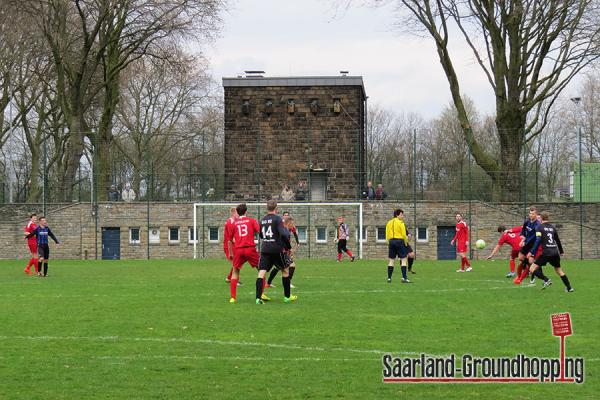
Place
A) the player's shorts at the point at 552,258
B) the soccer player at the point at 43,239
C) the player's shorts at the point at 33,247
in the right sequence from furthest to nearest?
the player's shorts at the point at 33,247 < the soccer player at the point at 43,239 < the player's shorts at the point at 552,258

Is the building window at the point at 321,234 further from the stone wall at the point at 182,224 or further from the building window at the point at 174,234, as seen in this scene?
the building window at the point at 174,234

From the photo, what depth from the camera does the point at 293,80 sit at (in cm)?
5794

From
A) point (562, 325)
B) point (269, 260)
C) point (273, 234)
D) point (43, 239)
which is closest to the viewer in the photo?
point (562, 325)

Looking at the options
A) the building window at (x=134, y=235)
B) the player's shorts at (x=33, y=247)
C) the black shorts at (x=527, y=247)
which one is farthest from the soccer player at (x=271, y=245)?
the building window at (x=134, y=235)

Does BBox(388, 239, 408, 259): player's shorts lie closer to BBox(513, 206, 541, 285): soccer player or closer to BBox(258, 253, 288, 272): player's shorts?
BBox(513, 206, 541, 285): soccer player

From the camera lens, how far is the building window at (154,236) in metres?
49.4

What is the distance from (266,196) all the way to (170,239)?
6.72m

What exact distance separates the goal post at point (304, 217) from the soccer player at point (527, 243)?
72.8 feet

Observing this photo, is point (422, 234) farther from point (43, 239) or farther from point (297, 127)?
point (43, 239)

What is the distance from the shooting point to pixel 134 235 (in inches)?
1951

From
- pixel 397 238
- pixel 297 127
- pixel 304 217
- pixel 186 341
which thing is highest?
pixel 297 127

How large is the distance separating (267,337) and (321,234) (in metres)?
34.8

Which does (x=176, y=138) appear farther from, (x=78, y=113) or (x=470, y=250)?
(x=470, y=250)

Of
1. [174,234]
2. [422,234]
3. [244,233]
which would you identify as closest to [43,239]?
[244,233]
